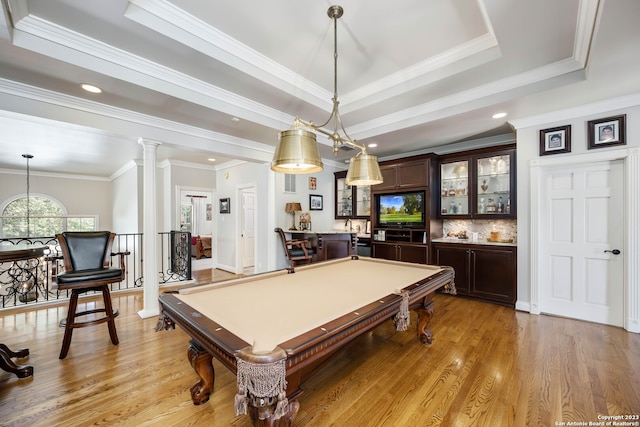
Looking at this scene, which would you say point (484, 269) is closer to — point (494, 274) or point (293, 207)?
point (494, 274)

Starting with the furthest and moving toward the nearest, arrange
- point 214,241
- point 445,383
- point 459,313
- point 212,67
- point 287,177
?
point 214,241 < point 287,177 < point 459,313 < point 212,67 < point 445,383

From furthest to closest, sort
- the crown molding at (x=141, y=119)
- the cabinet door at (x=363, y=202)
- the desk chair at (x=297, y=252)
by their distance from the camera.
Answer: the cabinet door at (x=363, y=202) < the desk chair at (x=297, y=252) < the crown molding at (x=141, y=119)

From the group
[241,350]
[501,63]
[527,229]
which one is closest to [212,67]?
[241,350]

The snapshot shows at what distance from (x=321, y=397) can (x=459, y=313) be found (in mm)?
2444

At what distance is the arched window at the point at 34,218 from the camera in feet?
23.7

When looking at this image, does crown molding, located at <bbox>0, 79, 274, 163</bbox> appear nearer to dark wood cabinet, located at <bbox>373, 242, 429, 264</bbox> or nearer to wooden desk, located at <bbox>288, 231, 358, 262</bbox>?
wooden desk, located at <bbox>288, 231, 358, 262</bbox>

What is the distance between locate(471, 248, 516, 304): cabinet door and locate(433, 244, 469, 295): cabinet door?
0.28 ft

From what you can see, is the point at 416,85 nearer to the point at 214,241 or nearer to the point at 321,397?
the point at 321,397

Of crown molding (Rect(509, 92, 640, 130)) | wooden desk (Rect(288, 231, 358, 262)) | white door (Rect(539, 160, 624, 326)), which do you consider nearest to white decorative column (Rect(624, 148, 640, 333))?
white door (Rect(539, 160, 624, 326))

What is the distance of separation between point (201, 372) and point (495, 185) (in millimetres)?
4455

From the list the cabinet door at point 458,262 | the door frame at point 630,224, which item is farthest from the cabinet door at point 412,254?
the door frame at point 630,224

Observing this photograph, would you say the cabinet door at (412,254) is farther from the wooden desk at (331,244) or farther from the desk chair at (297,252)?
the desk chair at (297,252)

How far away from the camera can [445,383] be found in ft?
6.53

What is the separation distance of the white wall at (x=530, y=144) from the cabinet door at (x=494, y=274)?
0.34ft
